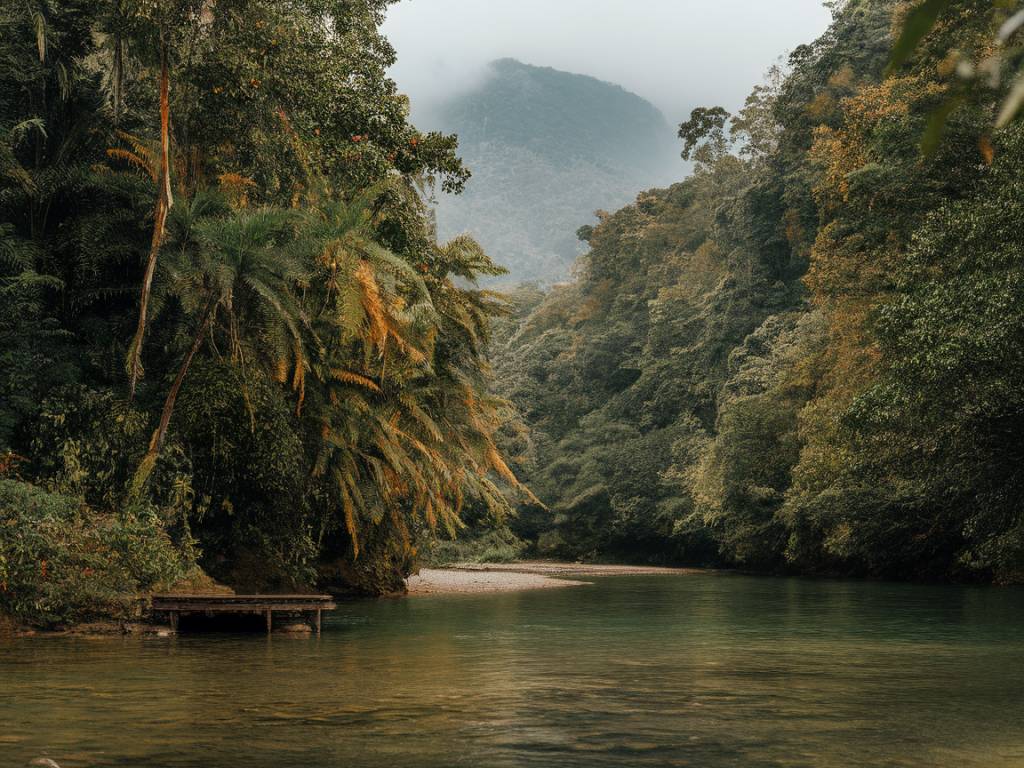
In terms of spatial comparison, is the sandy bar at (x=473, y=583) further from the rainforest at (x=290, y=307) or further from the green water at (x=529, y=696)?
the green water at (x=529, y=696)

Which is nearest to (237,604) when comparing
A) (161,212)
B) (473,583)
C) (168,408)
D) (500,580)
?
(168,408)

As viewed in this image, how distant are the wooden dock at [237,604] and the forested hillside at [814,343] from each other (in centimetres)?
979

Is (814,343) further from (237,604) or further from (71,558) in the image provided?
(71,558)

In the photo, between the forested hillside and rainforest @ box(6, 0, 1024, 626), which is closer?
rainforest @ box(6, 0, 1024, 626)

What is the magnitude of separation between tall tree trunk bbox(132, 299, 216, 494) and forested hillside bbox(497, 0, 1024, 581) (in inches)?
415

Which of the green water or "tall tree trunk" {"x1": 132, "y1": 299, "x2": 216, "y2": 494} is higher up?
"tall tree trunk" {"x1": 132, "y1": 299, "x2": 216, "y2": 494}

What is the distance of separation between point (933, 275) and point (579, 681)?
1388cm

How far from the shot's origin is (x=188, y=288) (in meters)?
16.0

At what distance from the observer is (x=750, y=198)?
48500 millimetres

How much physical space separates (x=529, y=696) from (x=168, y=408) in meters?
9.09

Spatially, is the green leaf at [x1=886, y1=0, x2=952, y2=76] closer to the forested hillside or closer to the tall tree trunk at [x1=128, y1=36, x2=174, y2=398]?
the forested hillside

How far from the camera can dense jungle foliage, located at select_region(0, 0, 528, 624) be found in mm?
15758

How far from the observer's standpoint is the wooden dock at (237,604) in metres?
14.8

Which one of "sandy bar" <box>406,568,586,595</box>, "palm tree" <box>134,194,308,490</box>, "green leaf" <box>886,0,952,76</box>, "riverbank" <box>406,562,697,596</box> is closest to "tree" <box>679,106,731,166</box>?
"riverbank" <box>406,562,697,596</box>
